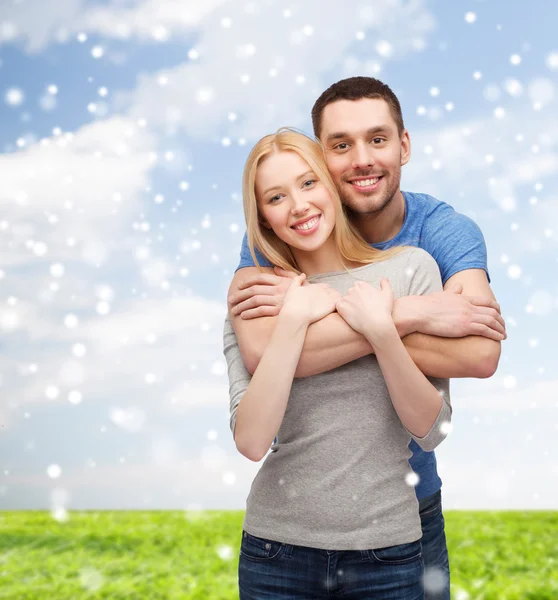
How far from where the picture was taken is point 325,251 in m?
2.08

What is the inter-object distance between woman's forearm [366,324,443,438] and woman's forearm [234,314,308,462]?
8.0 inches

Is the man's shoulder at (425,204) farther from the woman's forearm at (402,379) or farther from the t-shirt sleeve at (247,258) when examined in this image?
the woman's forearm at (402,379)

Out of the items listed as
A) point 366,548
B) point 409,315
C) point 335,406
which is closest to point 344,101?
point 409,315

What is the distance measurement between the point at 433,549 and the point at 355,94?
1840 mm

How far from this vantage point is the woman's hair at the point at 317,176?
79.8 inches

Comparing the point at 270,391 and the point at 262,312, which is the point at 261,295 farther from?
the point at 270,391

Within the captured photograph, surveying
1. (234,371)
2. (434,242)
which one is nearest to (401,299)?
(234,371)

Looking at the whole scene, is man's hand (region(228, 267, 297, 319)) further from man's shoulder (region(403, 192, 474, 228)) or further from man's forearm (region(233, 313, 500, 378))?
man's shoulder (region(403, 192, 474, 228))

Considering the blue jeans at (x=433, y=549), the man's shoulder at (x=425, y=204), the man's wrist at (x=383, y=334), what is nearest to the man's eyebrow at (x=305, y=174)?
the man's wrist at (x=383, y=334)

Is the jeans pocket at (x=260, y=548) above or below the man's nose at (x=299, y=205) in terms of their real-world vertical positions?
below

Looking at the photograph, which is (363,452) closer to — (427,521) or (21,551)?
(427,521)

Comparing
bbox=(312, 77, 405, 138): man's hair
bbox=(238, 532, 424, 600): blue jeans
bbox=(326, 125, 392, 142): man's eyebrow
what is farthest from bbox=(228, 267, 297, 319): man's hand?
bbox=(312, 77, 405, 138): man's hair

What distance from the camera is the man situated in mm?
1850

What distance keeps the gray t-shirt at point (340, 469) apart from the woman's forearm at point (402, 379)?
0.07 m
